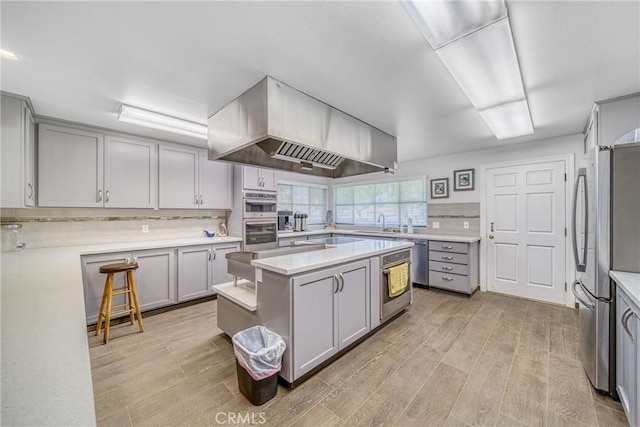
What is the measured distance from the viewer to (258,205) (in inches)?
164

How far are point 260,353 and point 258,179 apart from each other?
2.94m

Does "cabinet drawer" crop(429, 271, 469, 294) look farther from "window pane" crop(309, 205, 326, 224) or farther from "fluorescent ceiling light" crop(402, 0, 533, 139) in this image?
"window pane" crop(309, 205, 326, 224)

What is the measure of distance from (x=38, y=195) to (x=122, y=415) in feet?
8.27

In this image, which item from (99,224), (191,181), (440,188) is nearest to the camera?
(99,224)

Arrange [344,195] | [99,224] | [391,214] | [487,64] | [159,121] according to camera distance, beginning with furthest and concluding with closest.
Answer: [344,195], [391,214], [99,224], [159,121], [487,64]

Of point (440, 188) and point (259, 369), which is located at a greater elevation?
point (440, 188)

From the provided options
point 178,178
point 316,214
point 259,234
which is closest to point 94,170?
point 178,178

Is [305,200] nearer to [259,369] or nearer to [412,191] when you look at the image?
[412,191]

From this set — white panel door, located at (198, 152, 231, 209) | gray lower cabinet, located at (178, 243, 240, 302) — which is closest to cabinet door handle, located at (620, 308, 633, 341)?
gray lower cabinet, located at (178, 243, 240, 302)

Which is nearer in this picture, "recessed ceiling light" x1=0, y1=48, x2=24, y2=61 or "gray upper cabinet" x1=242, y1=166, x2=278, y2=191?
"recessed ceiling light" x1=0, y1=48, x2=24, y2=61

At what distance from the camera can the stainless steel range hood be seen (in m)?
1.98

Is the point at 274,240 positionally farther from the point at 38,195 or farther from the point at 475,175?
the point at 475,175

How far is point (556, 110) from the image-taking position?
2.58 m

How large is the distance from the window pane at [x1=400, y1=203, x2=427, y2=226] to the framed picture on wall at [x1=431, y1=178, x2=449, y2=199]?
0.95 feet
